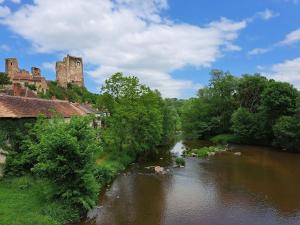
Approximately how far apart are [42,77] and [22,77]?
535 centimetres

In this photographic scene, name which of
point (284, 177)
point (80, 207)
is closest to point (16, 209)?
point (80, 207)

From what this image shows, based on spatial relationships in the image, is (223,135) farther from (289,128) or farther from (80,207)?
Answer: (80,207)

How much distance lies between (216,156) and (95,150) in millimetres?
33261

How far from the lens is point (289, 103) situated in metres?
59.2

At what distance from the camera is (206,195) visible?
30.6 meters

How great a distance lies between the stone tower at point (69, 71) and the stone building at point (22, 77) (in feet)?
58.9

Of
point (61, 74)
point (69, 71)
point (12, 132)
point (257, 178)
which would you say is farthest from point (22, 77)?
point (257, 178)

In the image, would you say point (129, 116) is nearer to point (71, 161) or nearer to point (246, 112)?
point (71, 161)

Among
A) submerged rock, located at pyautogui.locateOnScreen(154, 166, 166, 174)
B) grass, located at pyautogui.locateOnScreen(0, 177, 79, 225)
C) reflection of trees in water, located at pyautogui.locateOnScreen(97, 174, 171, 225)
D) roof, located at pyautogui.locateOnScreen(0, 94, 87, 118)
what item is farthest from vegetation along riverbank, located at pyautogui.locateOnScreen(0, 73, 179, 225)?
submerged rock, located at pyautogui.locateOnScreen(154, 166, 166, 174)

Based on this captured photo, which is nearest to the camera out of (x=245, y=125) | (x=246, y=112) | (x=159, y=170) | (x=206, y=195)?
(x=206, y=195)

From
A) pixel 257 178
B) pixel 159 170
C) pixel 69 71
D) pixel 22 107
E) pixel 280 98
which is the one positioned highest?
pixel 69 71

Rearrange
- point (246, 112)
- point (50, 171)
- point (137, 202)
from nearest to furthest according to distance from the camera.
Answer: point (50, 171)
point (137, 202)
point (246, 112)

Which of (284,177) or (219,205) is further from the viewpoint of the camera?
(284,177)

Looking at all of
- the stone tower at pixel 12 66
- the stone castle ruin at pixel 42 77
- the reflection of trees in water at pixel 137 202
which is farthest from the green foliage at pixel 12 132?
the stone tower at pixel 12 66
